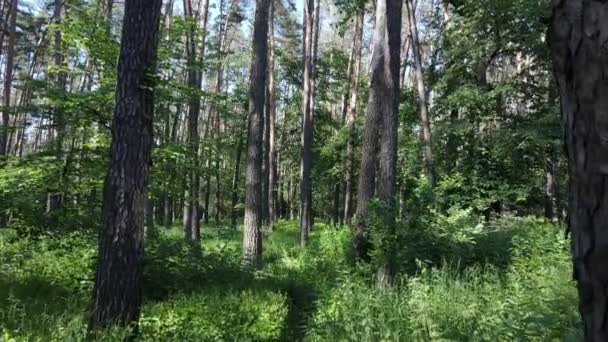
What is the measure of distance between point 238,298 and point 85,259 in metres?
3.07

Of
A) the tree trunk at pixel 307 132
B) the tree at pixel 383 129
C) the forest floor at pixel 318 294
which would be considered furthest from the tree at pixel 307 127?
the forest floor at pixel 318 294

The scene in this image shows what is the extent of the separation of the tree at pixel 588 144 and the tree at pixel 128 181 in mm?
4404

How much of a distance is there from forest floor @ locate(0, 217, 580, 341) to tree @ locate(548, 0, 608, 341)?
76.9 inches

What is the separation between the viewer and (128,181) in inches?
185

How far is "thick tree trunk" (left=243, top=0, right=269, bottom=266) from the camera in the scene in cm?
1021

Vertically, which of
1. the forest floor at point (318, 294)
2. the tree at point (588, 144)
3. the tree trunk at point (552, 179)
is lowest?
the forest floor at point (318, 294)

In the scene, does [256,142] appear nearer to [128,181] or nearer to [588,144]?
[128,181]

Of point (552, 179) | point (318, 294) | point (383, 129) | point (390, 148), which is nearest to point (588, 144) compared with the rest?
point (318, 294)

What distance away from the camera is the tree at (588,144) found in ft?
3.45

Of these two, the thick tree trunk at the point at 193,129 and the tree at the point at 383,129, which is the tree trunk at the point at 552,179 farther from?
the thick tree trunk at the point at 193,129

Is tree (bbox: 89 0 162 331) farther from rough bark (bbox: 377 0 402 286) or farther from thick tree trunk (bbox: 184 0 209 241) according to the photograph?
rough bark (bbox: 377 0 402 286)

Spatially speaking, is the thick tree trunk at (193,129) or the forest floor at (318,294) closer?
the forest floor at (318,294)

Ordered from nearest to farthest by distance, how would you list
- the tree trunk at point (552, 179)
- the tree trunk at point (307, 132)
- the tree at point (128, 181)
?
the tree at point (128, 181), the tree trunk at point (552, 179), the tree trunk at point (307, 132)

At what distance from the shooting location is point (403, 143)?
18.8 m
